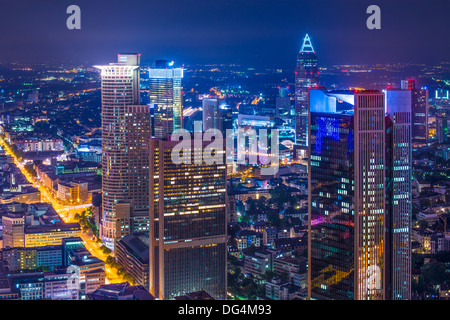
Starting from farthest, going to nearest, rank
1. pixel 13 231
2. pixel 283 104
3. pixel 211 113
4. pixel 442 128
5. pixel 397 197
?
pixel 283 104 < pixel 442 128 < pixel 211 113 < pixel 13 231 < pixel 397 197

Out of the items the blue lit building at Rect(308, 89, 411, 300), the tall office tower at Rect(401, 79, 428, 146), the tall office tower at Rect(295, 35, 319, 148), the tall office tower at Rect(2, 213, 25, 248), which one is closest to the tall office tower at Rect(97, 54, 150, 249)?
the tall office tower at Rect(2, 213, 25, 248)

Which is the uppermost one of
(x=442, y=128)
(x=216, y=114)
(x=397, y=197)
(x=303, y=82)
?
(x=303, y=82)

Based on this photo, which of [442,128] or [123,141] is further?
[442,128]

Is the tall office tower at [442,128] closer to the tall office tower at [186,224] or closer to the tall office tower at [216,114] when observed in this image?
the tall office tower at [216,114]

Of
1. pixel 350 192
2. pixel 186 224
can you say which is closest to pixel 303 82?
pixel 186 224

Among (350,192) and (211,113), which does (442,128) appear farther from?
(350,192)

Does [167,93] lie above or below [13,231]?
above
